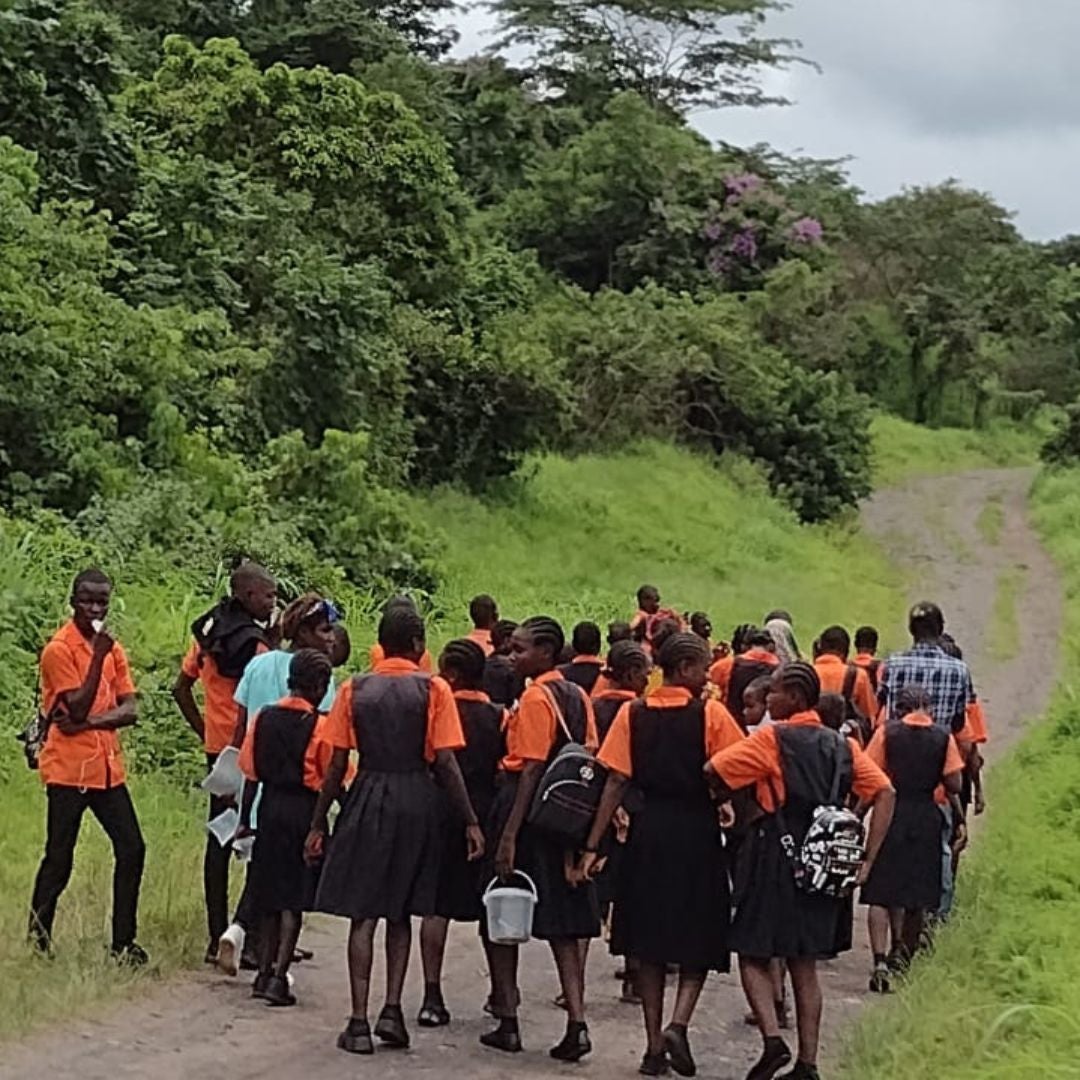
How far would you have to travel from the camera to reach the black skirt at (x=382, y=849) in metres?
7.31

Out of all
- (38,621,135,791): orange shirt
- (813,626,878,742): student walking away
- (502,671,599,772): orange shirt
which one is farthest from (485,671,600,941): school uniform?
(813,626,878,742): student walking away

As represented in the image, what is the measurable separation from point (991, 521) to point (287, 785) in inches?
1157

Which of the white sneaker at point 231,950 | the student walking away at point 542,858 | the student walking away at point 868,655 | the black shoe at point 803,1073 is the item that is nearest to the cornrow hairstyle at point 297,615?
the student walking away at point 542,858

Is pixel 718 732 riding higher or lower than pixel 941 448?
lower

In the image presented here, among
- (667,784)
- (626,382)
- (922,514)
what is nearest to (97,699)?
(667,784)

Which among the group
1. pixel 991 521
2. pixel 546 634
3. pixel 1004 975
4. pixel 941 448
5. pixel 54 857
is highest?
pixel 941 448

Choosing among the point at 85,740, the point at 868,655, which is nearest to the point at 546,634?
the point at 85,740

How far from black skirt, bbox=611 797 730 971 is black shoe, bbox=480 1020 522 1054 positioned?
0.77 meters

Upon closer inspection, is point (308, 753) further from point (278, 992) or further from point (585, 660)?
point (585, 660)

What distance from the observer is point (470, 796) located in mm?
7863

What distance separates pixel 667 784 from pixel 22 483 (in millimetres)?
10270

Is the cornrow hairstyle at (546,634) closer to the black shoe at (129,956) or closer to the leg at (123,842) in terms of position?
the leg at (123,842)

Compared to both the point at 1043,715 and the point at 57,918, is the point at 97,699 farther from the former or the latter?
the point at 1043,715

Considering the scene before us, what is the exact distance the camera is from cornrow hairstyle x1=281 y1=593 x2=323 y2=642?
8078 mm
